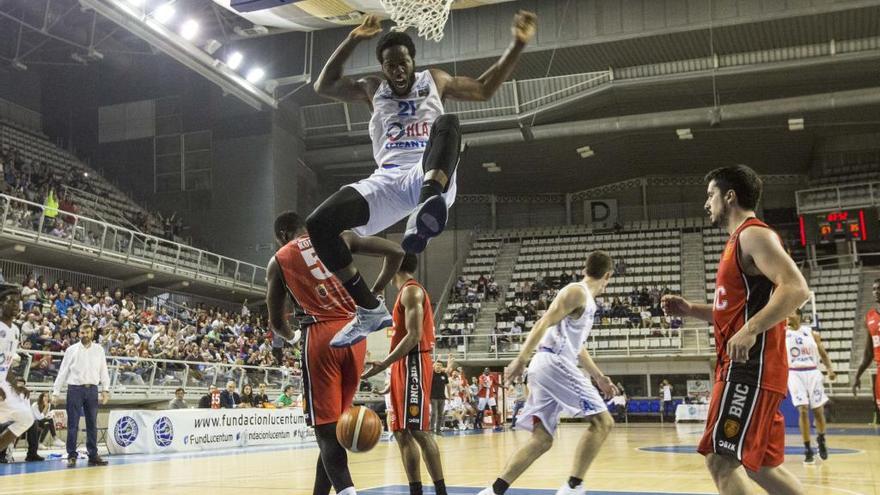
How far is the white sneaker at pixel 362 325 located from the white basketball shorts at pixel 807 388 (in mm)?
7653

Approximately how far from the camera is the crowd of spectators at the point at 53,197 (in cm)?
2042

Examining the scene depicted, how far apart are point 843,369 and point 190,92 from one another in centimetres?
2351

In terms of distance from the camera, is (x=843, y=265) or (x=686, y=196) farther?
(x=686, y=196)

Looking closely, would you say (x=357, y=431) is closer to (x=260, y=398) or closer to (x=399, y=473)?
(x=399, y=473)

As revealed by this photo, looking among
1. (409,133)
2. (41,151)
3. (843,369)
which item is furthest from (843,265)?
(409,133)

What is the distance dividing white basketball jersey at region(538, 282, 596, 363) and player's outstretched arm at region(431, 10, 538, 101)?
2.16 metres

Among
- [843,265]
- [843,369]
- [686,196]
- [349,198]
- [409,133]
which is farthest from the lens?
[686,196]

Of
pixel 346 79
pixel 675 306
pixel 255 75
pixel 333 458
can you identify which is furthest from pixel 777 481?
pixel 255 75

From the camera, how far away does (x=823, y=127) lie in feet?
98.6

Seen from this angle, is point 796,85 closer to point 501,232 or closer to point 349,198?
point 501,232

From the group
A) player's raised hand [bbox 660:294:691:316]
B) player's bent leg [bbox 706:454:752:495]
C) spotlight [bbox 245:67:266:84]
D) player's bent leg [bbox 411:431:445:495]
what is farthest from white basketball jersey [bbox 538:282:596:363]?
spotlight [bbox 245:67:266:84]

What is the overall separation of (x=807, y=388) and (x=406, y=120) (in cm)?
802

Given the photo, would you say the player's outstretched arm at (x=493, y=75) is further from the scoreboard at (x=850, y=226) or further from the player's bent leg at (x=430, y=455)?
the scoreboard at (x=850, y=226)

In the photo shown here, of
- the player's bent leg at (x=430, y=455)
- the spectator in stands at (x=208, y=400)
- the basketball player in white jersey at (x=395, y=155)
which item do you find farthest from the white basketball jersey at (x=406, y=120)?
the spectator in stands at (x=208, y=400)
